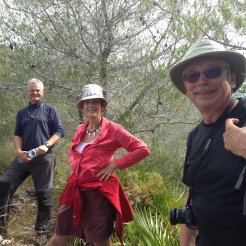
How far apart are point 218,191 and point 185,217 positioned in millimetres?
469

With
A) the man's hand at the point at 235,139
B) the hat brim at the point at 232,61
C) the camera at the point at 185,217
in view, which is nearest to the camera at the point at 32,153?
the camera at the point at 185,217

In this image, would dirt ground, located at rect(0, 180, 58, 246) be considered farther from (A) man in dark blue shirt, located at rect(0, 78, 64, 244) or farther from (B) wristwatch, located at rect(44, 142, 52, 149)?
(B) wristwatch, located at rect(44, 142, 52, 149)

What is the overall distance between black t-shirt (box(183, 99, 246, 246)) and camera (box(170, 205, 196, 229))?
0.11 metres

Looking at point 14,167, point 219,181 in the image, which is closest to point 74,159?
point 14,167

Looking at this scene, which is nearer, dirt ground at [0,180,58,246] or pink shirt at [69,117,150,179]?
pink shirt at [69,117,150,179]

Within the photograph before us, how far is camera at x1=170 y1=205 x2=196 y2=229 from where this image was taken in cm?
200

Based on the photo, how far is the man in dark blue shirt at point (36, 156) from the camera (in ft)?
14.3

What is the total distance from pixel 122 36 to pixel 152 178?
313 cm

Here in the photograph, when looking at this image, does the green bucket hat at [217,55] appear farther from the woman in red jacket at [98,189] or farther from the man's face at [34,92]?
the man's face at [34,92]

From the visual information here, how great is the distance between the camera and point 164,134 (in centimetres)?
730

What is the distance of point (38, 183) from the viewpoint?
14.5 feet

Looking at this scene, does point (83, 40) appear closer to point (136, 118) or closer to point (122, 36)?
point (122, 36)

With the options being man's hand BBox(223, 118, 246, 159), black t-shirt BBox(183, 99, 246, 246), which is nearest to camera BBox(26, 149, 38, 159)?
black t-shirt BBox(183, 99, 246, 246)

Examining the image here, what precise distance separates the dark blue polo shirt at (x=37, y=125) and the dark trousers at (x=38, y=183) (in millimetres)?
226
